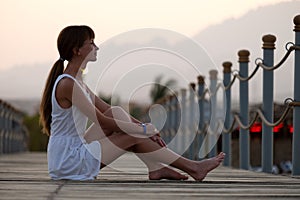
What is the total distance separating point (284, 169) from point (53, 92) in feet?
33.6

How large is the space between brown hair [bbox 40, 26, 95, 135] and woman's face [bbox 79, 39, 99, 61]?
A: 23 millimetres

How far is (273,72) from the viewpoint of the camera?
7.19 m

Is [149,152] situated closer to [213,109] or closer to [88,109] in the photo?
[88,109]

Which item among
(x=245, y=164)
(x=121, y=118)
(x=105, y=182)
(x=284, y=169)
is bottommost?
(x=284, y=169)

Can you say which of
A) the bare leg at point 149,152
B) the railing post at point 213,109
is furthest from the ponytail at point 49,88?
the railing post at point 213,109

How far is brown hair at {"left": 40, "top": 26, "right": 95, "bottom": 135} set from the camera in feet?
17.3

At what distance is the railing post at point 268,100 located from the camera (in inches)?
283

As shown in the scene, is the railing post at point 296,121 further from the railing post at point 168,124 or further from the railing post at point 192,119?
the railing post at point 168,124

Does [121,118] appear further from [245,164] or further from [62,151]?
[245,164]

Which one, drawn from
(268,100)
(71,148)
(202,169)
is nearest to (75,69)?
(71,148)

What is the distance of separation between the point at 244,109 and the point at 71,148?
11.4 ft

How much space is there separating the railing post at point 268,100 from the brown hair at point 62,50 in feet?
7.57

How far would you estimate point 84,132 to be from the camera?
17.4 feet

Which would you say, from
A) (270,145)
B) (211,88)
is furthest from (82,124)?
(211,88)
